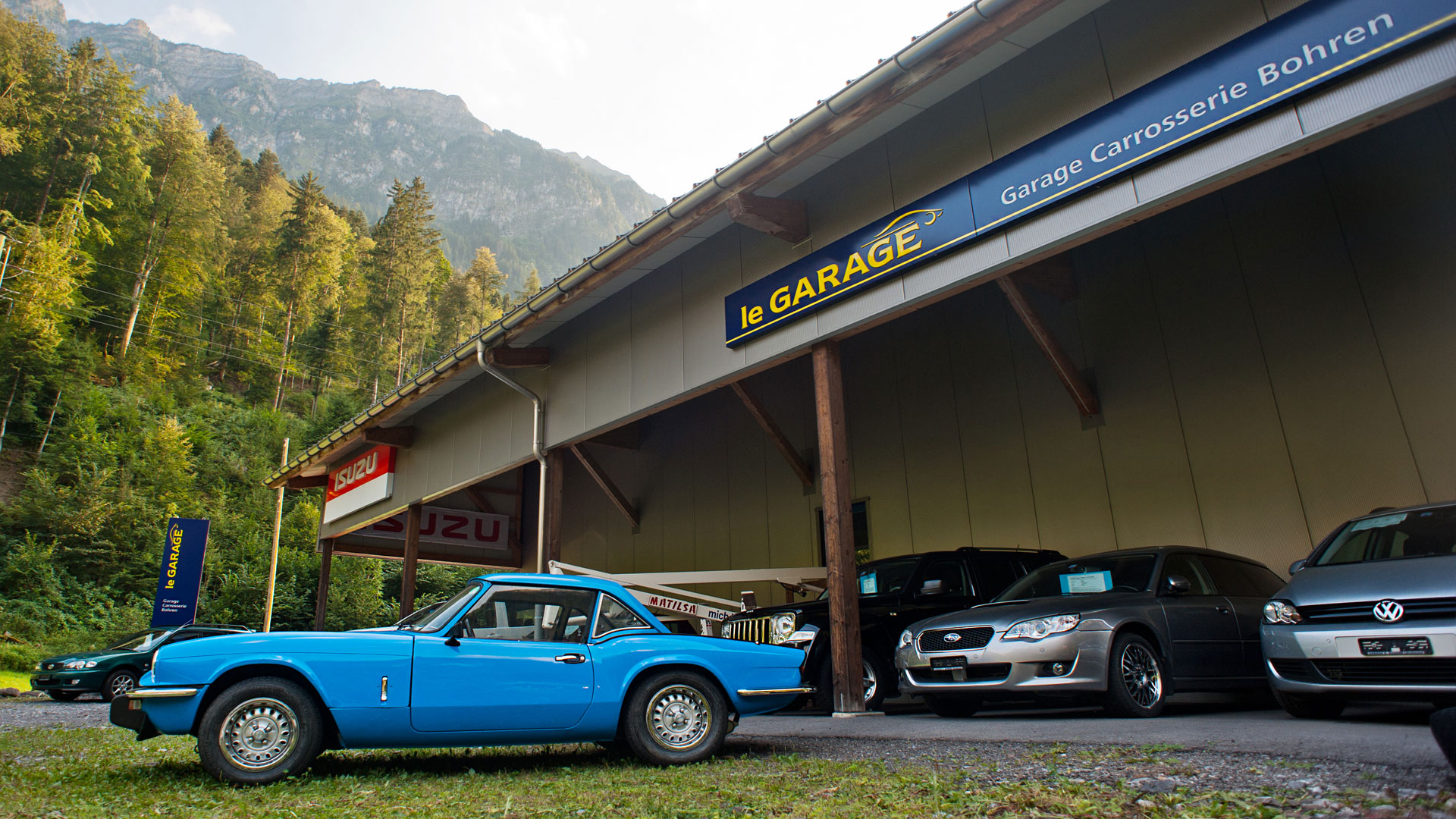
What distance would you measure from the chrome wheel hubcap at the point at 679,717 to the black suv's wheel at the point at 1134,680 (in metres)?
3.02

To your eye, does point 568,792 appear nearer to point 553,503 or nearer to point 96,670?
point 553,503

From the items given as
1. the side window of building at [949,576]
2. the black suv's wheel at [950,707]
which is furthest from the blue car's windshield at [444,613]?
the side window of building at [949,576]

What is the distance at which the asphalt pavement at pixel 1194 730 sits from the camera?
3.82 metres

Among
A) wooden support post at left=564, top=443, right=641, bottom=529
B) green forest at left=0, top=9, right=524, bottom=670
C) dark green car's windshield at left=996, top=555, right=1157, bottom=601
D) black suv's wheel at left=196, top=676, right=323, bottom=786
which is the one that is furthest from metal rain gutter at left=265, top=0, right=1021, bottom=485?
green forest at left=0, top=9, right=524, bottom=670

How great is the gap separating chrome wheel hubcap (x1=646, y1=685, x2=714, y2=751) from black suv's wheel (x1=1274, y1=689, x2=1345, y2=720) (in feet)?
12.5

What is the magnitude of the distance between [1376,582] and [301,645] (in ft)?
20.8

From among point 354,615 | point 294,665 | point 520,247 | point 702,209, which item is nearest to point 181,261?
point 354,615

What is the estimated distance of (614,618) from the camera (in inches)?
205

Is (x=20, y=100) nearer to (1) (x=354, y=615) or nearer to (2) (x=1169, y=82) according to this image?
(1) (x=354, y=615)

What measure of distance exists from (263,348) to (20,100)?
17.2m

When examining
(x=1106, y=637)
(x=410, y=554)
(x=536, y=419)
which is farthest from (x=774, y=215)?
(x=410, y=554)

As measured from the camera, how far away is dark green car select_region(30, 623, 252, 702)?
13484 mm

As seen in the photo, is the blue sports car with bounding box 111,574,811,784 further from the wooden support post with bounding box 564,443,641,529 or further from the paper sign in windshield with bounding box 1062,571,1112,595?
the wooden support post with bounding box 564,443,641,529

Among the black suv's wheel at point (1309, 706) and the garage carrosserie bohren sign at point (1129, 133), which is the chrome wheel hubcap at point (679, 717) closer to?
the black suv's wheel at point (1309, 706)
